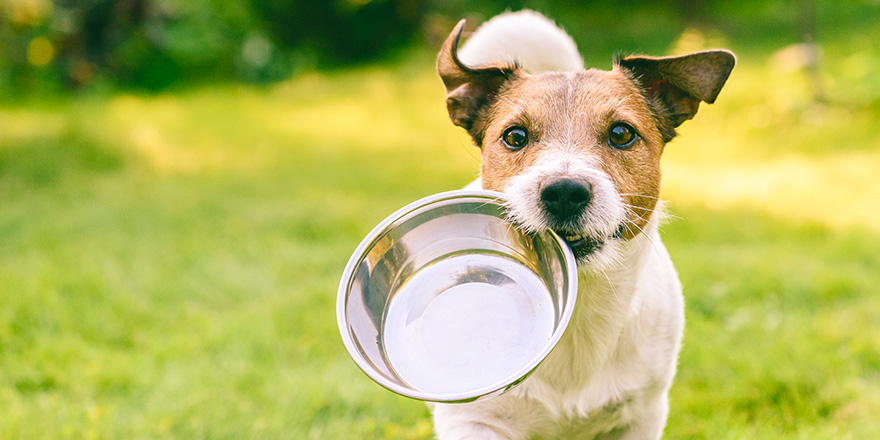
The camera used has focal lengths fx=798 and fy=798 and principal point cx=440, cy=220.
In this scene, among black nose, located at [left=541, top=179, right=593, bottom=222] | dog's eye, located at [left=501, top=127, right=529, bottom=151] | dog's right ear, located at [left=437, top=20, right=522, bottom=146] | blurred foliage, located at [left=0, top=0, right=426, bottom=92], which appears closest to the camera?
black nose, located at [left=541, top=179, right=593, bottom=222]

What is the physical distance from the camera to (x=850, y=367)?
150 inches

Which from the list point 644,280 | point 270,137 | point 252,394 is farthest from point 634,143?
point 270,137

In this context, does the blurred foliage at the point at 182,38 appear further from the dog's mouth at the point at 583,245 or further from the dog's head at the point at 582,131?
the dog's mouth at the point at 583,245

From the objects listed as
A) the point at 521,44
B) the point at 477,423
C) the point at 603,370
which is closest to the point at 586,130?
the point at 603,370

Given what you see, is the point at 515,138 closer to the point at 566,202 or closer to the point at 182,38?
the point at 566,202

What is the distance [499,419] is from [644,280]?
2.39ft

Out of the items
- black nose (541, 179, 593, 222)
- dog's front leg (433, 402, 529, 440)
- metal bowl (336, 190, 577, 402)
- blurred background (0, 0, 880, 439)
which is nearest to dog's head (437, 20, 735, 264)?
black nose (541, 179, 593, 222)

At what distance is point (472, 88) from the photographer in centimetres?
302

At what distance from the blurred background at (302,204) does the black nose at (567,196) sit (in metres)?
1.53

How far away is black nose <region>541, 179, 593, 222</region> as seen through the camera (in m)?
2.36

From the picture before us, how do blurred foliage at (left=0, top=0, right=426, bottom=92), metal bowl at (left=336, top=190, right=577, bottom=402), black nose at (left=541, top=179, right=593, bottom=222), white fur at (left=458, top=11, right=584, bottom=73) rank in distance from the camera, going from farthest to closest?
blurred foliage at (left=0, top=0, right=426, bottom=92) < white fur at (left=458, top=11, right=584, bottom=73) < metal bowl at (left=336, top=190, right=577, bottom=402) < black nose at (left=541, top=179, right=593, bottom=222)

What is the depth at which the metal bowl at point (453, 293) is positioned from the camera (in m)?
2.47

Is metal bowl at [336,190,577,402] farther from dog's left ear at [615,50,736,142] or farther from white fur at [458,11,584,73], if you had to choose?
white fur at [458,11,584,73]

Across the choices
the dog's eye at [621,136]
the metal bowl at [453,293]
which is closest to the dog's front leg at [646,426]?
the metal bowl at [453,293]
